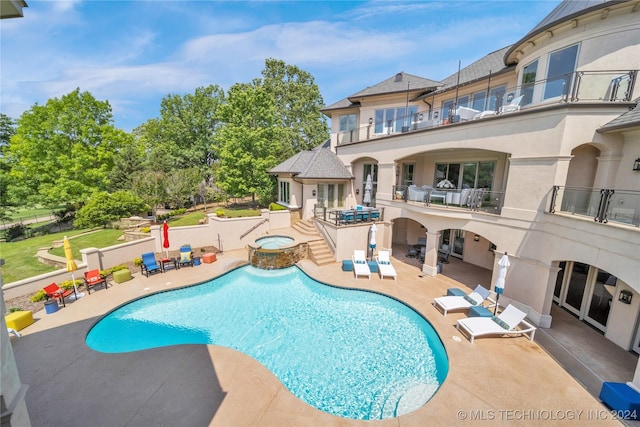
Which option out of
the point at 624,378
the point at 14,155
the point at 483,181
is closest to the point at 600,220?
the point at 624,378

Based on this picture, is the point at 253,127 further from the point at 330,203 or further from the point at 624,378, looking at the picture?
the point at 624,378

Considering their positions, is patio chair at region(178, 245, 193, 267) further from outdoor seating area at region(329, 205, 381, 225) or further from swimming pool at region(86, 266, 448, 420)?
outdoor seating area at region(329, 205, 381, 225)

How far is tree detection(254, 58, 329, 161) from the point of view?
135 ft

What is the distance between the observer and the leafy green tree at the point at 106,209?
19.2 m

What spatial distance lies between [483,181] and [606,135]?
557 cm

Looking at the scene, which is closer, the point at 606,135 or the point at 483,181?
the point at 606,135

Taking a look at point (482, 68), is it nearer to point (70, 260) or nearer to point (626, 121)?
point (626, 121)

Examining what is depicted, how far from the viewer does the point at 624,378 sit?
7.11 meters

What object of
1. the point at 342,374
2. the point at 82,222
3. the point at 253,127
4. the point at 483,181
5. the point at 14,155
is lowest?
the point at 342,374

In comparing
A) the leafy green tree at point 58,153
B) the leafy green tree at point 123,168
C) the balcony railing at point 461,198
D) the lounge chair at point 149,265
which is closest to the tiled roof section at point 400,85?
the balcony railing at point 461,198

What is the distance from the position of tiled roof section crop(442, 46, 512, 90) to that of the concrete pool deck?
14.0 m

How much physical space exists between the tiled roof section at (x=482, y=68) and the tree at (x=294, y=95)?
2572 cm

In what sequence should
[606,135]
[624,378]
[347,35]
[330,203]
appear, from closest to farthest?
[624,378] < [606,135] < [347,35] < [330,203]

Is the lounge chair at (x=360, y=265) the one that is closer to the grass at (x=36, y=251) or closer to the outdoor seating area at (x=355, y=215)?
the outdoor seating area at (x=355, y=215)
